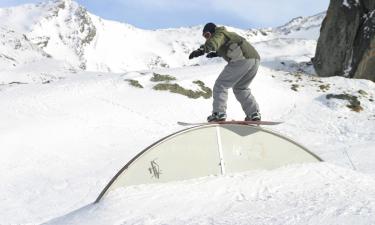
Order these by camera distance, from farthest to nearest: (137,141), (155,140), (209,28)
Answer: (155,140) → (137,141) → (209,28)

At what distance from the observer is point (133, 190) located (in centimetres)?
739

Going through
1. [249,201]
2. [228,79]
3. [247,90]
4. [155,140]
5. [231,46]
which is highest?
[231,46]

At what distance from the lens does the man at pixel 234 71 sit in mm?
8422

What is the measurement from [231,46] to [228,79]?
0.54 metres

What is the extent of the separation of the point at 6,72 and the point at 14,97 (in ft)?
172

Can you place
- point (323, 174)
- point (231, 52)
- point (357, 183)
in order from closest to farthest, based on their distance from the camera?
point (357, 183) → point (323, 174) → point (231, 52)

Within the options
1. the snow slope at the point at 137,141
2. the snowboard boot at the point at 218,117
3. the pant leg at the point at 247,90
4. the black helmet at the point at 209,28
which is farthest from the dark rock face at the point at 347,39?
the black helmet at the point at 209,28

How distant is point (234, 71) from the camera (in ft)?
28.3

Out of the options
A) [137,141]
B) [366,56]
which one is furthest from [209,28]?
[366,56]

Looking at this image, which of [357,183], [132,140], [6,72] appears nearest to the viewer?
[357,183]

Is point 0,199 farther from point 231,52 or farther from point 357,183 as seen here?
point 357,183

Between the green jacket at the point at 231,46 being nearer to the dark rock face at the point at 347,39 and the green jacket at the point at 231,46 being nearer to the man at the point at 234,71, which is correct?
the man at the point at 234,71

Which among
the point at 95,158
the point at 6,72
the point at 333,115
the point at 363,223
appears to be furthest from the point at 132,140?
the point at 6,72

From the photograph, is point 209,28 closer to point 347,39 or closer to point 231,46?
point 231,46
